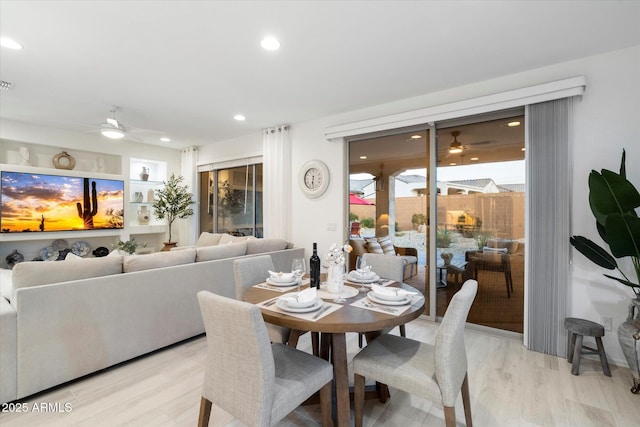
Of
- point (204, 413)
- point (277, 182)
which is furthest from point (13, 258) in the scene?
point (204, 413)

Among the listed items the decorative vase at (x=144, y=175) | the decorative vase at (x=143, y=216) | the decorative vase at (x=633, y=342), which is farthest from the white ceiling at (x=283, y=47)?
the decorative vase at (x=143, y=216)

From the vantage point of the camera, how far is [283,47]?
258cm

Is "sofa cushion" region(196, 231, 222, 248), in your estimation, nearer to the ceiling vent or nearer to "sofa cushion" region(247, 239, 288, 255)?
"sofa cushion" region(247, 239, 288, 255)

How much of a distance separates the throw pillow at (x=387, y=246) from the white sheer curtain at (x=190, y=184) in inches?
167

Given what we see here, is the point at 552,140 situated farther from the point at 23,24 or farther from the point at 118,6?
the point at 23,24

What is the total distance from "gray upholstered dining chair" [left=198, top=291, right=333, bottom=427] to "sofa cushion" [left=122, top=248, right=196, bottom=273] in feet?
5.14

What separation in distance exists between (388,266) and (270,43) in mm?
2159

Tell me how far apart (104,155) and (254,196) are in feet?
10.3

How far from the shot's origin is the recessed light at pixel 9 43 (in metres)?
2.48

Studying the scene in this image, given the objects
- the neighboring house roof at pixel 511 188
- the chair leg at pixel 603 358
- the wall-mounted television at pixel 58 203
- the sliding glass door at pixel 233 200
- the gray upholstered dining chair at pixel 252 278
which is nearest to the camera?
the gray upholstered dining chair at pixel 252 278

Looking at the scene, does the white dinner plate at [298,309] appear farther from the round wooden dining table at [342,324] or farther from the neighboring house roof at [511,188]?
the neighboring house roof at [511,188]

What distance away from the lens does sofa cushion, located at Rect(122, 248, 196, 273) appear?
264 cm

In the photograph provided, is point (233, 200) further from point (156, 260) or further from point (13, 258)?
point (13, 258)

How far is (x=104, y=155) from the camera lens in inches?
232
